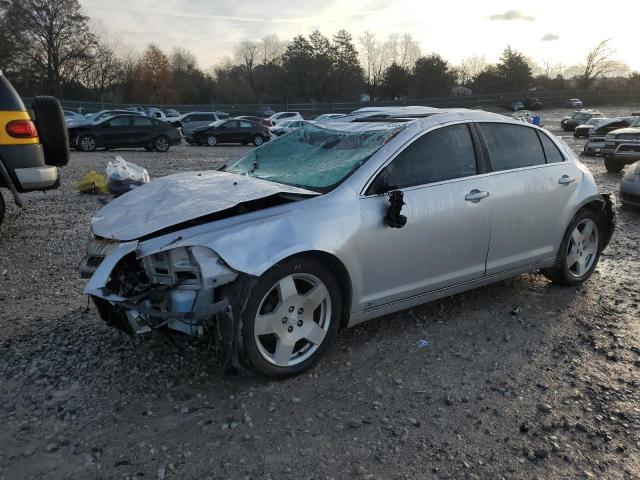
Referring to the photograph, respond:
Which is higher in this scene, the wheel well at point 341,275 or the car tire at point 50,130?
the car tire at point 50,130

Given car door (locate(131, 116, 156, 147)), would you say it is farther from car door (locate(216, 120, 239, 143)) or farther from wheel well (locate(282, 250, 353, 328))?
wheel well (locate(282, 250, 353, 328))

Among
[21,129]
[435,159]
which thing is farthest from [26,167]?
[435,159]

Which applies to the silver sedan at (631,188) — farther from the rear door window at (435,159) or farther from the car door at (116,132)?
the car door at (116,132)

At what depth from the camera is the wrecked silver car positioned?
3.06 m

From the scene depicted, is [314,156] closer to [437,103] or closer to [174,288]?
[174,288]

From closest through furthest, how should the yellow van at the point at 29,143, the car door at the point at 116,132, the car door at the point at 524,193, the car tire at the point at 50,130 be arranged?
1. the car door at the point at 524,193
2. the yellow van at the point at 29,143
3. the car tire at the point at 50,130
4. the car door at the point at 116,132

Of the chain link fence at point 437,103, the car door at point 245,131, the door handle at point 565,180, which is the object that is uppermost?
the door handle at point 565,180

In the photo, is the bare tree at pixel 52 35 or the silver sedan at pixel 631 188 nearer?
the silver sedan at pixel 631 188

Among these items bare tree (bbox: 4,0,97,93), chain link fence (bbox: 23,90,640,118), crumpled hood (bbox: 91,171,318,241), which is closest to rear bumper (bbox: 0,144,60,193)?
crumpled hood (bbox: 91,171,318,241)

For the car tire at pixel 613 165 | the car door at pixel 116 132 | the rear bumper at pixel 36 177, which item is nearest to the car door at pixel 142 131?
the car door at pixel 116 132

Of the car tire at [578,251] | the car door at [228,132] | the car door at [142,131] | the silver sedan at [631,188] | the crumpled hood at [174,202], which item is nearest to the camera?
the crumpled hood at [174,202]

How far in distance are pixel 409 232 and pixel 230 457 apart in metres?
1.84

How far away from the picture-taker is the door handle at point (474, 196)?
3.96m

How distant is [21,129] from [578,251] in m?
5.94
